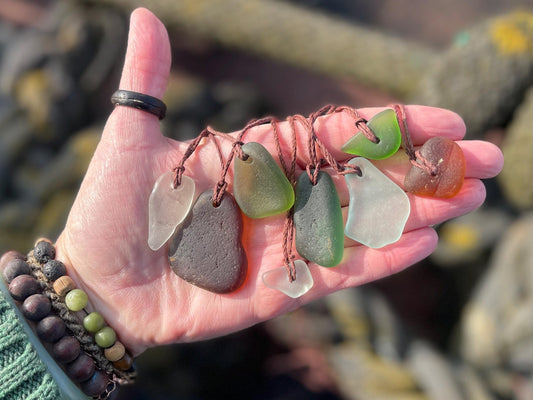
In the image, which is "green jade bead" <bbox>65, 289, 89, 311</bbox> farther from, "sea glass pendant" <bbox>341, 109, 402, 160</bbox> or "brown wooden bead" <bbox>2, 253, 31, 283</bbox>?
"sea glass pendant" <bbox>341, 109, 402, 160</bbox>

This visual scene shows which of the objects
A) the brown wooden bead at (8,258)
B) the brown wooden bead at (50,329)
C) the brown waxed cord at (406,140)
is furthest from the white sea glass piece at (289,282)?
the brown wooden bead at (8,258)

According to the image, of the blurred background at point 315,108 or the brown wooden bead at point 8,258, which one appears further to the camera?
the blurred background at point 315,108

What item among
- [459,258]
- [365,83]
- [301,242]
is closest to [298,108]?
[365,83]

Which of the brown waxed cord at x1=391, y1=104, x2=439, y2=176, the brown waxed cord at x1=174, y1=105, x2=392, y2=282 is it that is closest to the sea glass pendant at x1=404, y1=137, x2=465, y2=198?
the brown waxed cord at x1=391, y1=104, x2=439, y2=176

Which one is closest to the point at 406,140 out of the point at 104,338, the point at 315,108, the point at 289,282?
the point at 289,282

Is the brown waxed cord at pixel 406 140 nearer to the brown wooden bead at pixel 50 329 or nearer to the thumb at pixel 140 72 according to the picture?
the thumb at pixel 140 72

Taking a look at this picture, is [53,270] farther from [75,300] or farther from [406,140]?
[406,140]

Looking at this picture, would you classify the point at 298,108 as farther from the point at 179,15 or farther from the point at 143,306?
the point at 143,306

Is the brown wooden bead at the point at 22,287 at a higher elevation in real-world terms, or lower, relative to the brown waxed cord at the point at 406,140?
lower
